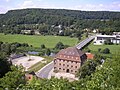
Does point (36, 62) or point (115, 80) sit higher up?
point (115, 80)

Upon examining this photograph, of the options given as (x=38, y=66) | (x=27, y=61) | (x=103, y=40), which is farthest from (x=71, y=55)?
(x=103, y=40)

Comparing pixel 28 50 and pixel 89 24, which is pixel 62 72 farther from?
pixel 89 24

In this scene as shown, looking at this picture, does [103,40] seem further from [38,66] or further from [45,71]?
[45,71]

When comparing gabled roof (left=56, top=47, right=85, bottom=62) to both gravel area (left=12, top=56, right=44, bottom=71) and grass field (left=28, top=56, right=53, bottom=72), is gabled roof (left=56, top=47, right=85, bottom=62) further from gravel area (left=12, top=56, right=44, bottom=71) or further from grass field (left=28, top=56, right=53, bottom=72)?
gravel area (left=12, top=56, right=44, bottom=71)

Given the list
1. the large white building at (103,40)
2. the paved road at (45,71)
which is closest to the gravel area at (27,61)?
the paved road at (45,71)

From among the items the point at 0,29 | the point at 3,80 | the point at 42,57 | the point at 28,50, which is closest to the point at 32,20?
the point at 0,29

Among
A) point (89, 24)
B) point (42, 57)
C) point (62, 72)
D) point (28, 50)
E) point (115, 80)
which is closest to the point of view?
point (115, 80)
